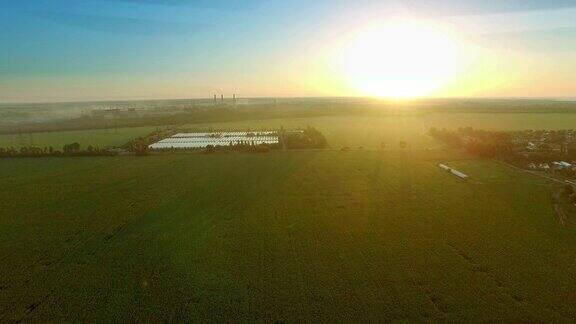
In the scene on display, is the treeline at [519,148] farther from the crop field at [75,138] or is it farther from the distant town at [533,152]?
the crop field at [75,138]

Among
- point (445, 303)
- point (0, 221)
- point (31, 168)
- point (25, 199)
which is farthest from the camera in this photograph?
point (31, 168)

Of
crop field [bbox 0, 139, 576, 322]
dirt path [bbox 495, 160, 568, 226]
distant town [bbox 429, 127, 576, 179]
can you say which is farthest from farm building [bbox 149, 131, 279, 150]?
dirt path [bbox 495, 160, 568, 226]

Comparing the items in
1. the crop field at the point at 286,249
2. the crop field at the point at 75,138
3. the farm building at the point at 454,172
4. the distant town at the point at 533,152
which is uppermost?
the crop field at the point at 75,138

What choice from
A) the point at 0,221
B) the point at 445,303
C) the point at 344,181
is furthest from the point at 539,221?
the point at 0,221

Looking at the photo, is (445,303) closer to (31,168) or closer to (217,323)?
(217,323)

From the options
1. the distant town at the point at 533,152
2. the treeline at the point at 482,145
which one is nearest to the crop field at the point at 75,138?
the treeline at the point at 482,145
